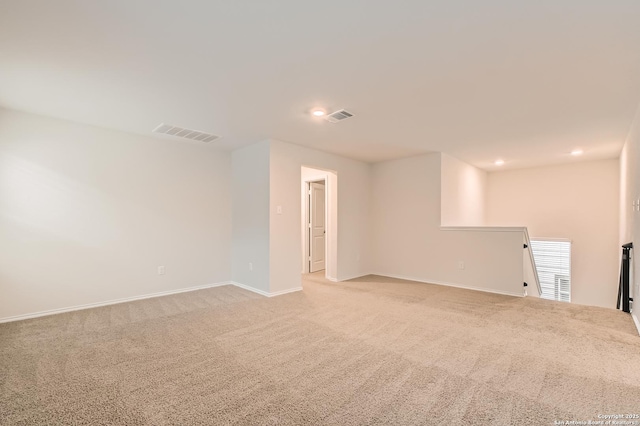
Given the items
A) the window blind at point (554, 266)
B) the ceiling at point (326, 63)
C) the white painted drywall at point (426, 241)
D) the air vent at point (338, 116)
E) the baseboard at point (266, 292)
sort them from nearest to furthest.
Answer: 1. the ceiling at point (326, 63)
2. the air vent at point (338, 116)
3. the baseboard at point (266, 292)
4. the white painted drywall at point (426, 241)
5. the window blind at point (554, 266)

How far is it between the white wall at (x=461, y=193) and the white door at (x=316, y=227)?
8.64ft

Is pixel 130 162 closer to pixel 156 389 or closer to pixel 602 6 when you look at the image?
pixel 156 389

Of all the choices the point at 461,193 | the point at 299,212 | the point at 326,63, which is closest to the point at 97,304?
the point at 299,212

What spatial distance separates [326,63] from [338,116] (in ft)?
3.82

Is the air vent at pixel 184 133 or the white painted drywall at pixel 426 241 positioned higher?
the air vent at pixel 184 133

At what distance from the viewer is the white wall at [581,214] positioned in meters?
5.77

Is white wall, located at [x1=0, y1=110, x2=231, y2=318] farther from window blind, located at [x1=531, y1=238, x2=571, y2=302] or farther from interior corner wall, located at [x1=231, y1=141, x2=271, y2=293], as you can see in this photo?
window blind, located at [x1=531, y1=238, x2=571, y2=302]

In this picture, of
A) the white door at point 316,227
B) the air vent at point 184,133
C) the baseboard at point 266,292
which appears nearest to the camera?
the air vent at point 184,133

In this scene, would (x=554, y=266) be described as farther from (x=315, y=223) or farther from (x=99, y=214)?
(x=99, y=214)

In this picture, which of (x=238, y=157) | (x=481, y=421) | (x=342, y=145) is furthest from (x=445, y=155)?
(x=481, y=421)

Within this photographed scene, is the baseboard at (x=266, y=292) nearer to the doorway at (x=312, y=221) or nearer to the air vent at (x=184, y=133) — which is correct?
the doorway at (x=312, y=221)

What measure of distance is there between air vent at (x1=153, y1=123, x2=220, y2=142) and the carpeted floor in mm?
2420

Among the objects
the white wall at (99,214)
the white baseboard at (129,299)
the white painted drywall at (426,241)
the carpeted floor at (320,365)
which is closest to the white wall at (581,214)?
the white painted drywall at (426,241)

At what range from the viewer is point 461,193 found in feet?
19.8
